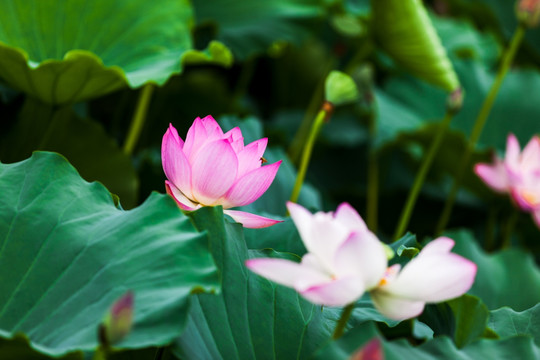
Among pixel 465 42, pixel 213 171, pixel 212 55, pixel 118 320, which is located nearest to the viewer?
pixel 118 320

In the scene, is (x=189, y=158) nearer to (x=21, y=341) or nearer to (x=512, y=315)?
(x=21, y=341)

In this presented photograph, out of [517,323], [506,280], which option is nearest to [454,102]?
[506,280]

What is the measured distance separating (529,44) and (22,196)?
2105mm

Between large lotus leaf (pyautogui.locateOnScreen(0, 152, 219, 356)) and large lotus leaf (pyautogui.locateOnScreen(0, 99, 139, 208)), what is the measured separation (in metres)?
0.48

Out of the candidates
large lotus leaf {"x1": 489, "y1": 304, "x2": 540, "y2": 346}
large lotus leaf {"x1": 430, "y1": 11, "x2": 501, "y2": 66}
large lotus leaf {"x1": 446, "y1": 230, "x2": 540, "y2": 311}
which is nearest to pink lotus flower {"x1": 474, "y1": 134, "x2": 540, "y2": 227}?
large lotus leaf {"x1": 446, "y1": 230, "x2": 540, "y2": 311}

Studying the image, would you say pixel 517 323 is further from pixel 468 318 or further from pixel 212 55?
pixel 212 55

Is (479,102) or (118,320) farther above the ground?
(118,320)

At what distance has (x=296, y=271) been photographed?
1.59 feet

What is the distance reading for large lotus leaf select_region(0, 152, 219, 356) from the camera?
1.75ft

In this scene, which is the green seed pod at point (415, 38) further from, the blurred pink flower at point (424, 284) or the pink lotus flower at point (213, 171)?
the blurred pink flower at point (424, 284)

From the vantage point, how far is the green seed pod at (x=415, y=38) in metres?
1.32

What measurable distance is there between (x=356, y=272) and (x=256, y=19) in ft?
4.31

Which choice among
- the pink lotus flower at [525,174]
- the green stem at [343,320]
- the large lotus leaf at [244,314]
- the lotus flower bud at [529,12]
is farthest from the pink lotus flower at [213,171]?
the lotus flower bud at [529,12]

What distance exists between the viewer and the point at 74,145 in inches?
47.5
